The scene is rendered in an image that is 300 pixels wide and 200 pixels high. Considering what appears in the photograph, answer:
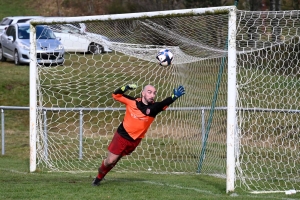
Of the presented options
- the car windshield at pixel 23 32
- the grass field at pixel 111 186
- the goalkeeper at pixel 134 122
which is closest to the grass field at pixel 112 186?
the grass field at pixel 111 186

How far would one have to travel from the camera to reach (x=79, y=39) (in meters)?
13.0

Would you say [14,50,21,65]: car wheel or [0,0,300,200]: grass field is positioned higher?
[14,50,21,65]: car wheel

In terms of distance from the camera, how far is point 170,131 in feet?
49.0

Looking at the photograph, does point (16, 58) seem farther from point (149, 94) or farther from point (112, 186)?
point (149, 94)

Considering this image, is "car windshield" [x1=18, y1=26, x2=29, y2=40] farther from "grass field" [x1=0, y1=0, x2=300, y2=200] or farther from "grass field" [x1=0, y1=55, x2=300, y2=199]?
"grass field" [x1=0, y1=55, x2=300, y2=199]

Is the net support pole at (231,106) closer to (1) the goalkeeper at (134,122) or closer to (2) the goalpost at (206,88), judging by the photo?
(2) the goalpost at (206,88)

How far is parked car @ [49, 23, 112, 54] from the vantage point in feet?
40.2

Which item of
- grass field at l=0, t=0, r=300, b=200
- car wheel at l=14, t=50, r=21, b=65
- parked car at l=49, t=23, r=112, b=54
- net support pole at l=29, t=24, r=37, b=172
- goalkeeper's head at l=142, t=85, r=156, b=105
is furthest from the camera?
car wheel at l=14, t=50, r=21, b=65

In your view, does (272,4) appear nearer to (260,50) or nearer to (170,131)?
(170,131)

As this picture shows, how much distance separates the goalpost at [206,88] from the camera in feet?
34.0

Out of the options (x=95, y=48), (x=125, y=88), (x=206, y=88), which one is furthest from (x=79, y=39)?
(x=125, y=88)

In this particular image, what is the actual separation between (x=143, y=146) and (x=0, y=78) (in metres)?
10.8

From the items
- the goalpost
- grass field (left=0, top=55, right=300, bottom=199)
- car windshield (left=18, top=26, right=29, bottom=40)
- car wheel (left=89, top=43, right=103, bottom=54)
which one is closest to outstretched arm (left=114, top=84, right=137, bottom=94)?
the goalpost

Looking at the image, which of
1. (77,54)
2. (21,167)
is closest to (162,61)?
(77,54)
